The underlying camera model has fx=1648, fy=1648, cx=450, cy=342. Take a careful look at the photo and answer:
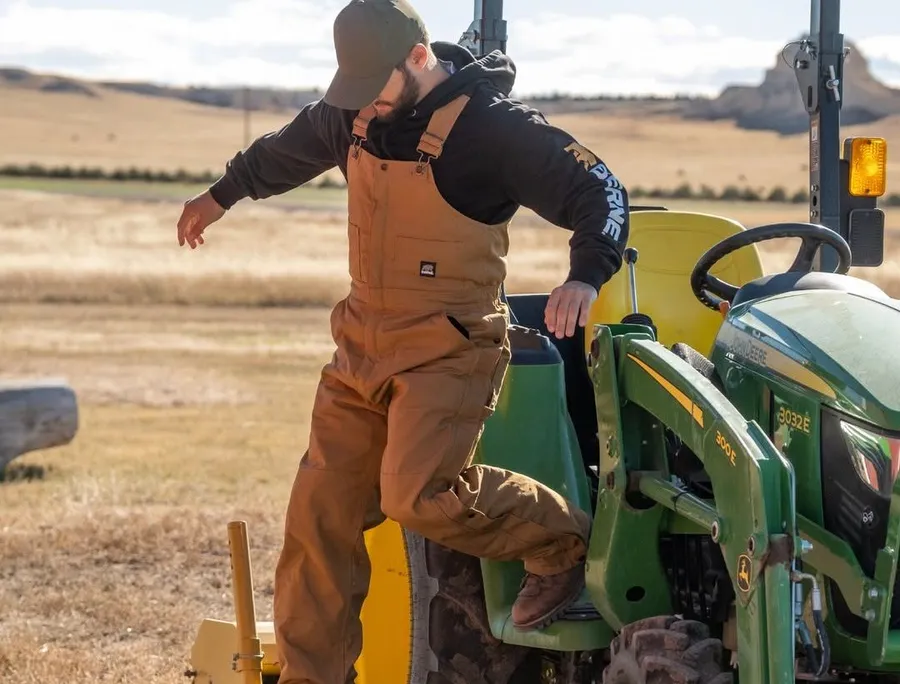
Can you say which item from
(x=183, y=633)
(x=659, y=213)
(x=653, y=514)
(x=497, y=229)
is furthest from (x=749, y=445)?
(x=183, y=633)

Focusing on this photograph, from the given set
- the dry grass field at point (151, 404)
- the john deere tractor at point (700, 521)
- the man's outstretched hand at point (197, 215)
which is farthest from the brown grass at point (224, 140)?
the john deere tractor at point (700, 521)

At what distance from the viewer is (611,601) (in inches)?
130

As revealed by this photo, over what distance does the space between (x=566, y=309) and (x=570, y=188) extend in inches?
11.3

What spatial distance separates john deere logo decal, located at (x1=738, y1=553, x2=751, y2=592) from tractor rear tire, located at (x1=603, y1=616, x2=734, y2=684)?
246 mm

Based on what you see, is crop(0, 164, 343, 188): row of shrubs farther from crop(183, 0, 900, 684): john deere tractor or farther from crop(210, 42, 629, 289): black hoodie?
crop(210, 42, 629, 289): black hoodie

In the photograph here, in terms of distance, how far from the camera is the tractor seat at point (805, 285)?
11.4ft

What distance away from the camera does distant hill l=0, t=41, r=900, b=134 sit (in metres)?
72.9

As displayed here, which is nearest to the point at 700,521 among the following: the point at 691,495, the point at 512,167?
the point at 691,495

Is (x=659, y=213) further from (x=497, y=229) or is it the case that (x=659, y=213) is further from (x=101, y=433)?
(x=101, y=433)

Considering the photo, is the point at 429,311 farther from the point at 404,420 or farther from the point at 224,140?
the point at 224,140

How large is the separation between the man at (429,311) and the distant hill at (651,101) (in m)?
67.2

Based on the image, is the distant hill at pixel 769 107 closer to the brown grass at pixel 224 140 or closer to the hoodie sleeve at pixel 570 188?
the brown grass at pixel 224 140

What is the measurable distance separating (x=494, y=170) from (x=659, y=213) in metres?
1.56

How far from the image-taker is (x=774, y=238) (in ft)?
13.5
